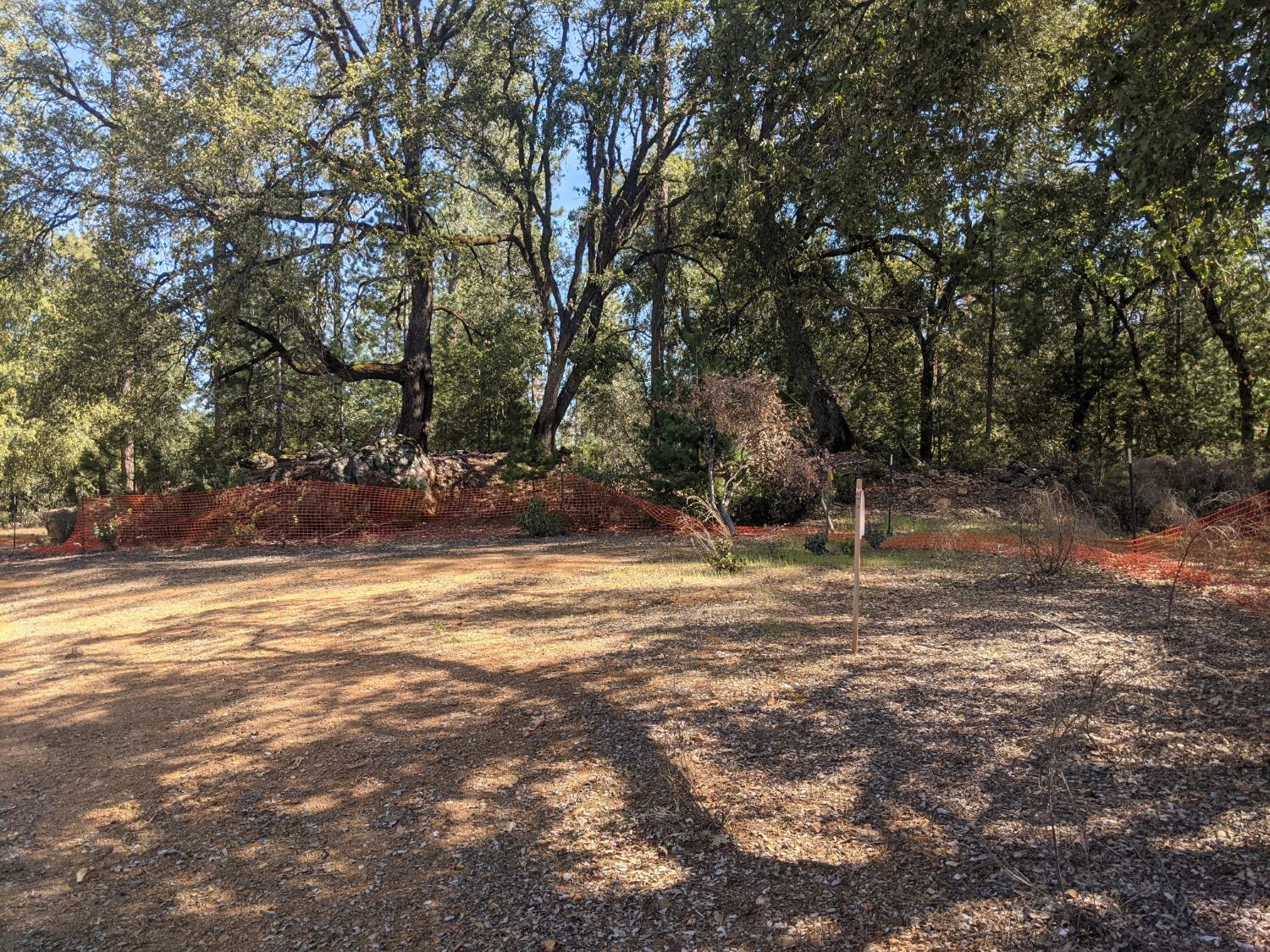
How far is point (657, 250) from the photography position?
21812 mm

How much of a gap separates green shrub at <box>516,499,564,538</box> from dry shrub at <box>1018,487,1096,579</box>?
9.72 m

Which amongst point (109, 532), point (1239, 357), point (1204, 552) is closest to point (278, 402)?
point (109, 532)

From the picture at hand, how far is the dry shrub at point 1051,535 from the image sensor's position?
8875 millimetres

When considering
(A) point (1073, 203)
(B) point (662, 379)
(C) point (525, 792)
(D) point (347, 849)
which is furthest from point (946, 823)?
(A) point (1073, 203)

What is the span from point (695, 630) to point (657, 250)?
16.2m

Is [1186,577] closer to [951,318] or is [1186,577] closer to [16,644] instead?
[16,644]

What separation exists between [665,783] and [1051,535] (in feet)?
21.4

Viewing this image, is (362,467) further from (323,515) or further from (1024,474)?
(1024,474)

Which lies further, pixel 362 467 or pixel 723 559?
pixel 362 467

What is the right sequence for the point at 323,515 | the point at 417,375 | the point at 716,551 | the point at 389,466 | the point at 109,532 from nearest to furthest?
the point at 716,551 → the point at 109,532 → the point at 323,515 → the point at 389,466 → the point at 417,375

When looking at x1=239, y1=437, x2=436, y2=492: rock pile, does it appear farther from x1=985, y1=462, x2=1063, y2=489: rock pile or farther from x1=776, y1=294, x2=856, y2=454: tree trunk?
x1=985, y1=462, x2=1063, y2=489: rock pile

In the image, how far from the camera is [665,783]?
434cm

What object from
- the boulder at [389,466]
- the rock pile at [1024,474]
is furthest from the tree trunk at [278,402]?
the rock pile at [1024,474]

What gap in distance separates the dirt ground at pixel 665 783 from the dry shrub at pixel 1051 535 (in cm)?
70
